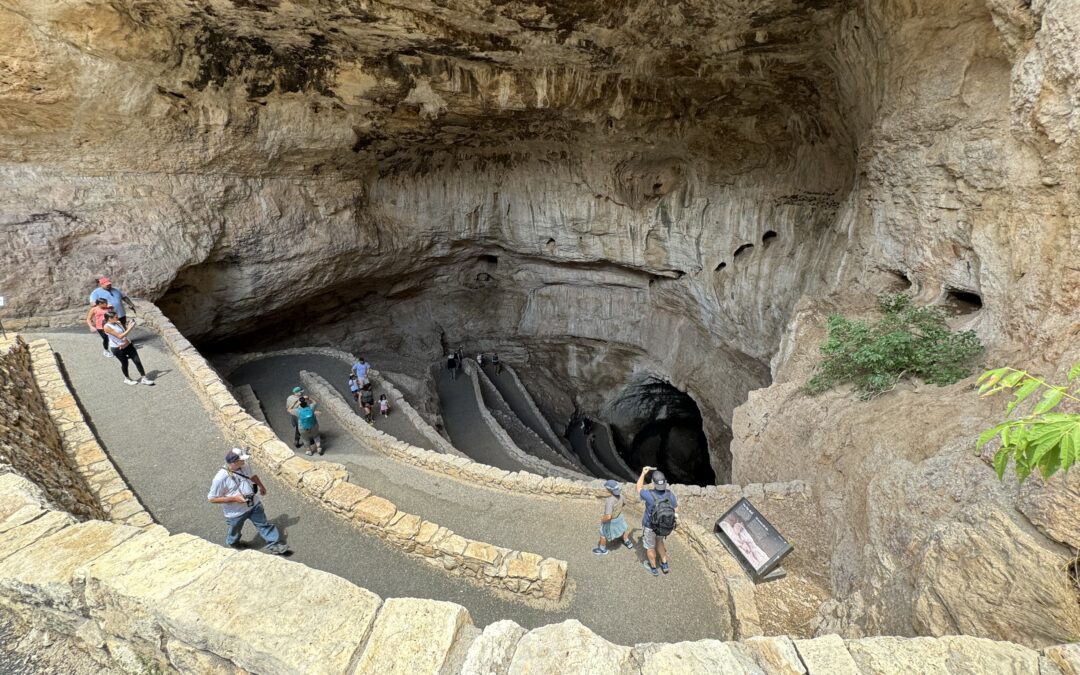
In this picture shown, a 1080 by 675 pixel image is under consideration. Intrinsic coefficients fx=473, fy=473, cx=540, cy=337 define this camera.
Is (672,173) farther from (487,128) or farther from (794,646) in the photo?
(794,646)

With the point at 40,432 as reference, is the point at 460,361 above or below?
below

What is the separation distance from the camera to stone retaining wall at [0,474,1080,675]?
8.18ft

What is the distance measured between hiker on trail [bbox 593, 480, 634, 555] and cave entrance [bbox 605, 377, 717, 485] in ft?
44.6

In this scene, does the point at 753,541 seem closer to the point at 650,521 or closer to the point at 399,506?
the point at 650,521

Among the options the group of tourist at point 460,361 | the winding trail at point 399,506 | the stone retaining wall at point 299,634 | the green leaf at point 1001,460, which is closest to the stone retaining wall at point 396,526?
the winding trail at point 399,506

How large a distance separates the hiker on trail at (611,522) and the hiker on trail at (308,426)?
4998mm

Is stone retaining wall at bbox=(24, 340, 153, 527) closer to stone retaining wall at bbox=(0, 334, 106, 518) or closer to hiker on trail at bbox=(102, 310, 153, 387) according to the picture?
stone retaining wall at bbox=(0, 334, 106, 518)

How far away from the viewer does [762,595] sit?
5.13 m

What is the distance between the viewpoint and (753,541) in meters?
5.32

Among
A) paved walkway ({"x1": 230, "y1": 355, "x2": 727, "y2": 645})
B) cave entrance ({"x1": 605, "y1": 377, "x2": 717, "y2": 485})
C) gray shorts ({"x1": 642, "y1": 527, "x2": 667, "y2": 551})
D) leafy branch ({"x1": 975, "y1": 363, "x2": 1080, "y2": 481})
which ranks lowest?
cave entrance ({"x1": 605, "y1": 377, "x2": 717, "y2": 485})

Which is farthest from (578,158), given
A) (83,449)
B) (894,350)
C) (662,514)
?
(83,449)

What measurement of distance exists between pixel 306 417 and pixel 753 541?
6.72 meters

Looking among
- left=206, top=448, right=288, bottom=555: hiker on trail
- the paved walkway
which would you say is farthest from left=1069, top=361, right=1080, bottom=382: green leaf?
left=206, top=448, right=288, bottom=555: hiker on trail

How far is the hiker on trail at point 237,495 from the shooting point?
4609 mm
